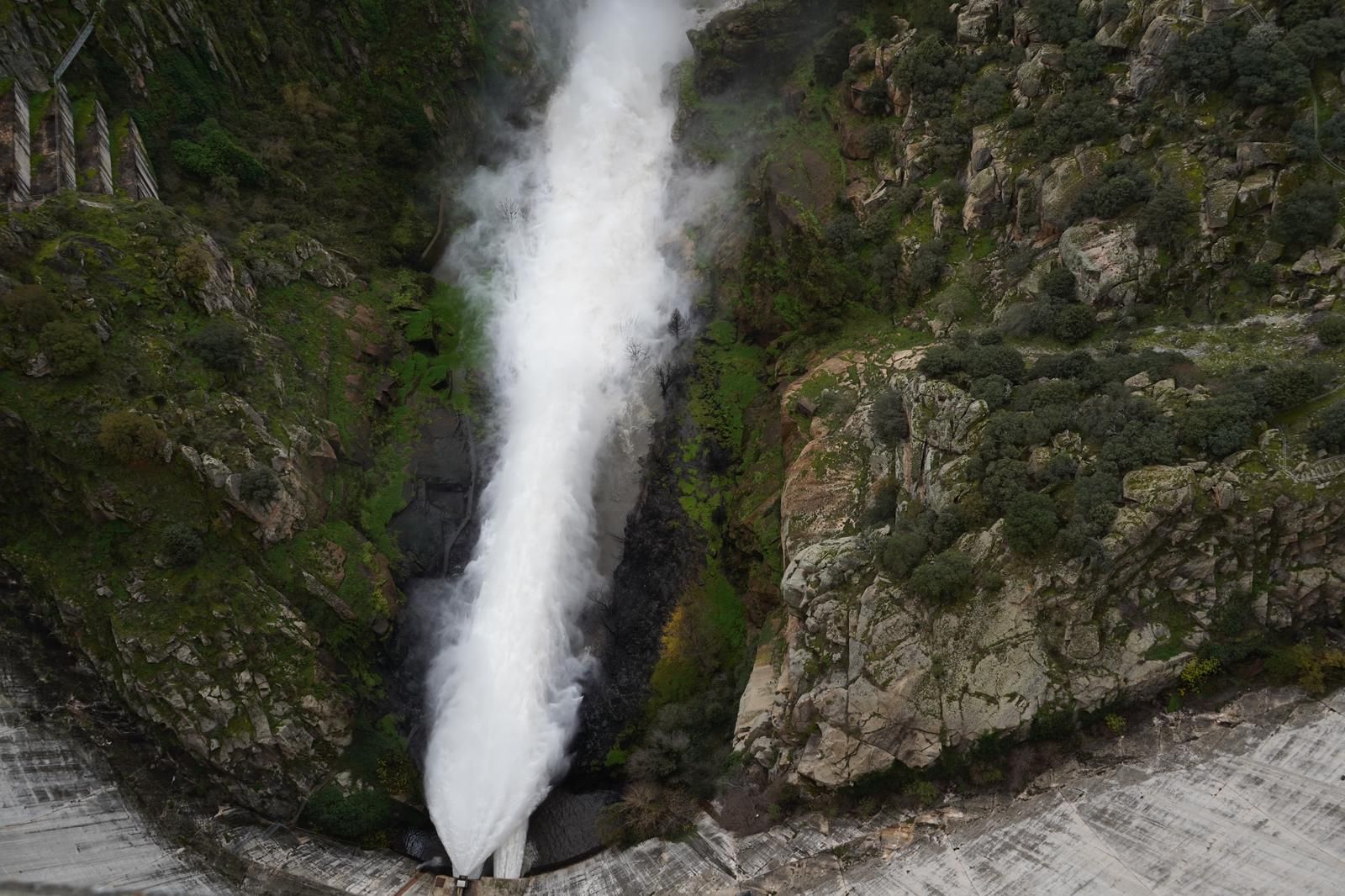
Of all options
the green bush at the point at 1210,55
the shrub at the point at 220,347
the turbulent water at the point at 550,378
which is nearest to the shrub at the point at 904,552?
the turbulent water at the point at 550,378

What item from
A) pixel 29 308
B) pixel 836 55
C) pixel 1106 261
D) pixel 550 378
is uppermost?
pixel 836 55

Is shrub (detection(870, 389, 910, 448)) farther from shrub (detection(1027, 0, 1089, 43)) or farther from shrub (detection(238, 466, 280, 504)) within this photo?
shrub (detection(238, 466, 280, 504))

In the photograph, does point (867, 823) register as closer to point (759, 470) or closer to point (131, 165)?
point (759, 470)

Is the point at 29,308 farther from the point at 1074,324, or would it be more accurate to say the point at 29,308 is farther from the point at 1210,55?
the point at 1210,55

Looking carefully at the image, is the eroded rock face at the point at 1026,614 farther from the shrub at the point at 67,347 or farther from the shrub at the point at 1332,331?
the shrub at the point at 67,347

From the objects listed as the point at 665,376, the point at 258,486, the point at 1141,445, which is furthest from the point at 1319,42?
the point at 258,486

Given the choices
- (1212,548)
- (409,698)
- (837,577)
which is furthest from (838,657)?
(409,698)

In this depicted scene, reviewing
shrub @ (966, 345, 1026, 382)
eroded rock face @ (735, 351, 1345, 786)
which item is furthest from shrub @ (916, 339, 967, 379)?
eroded rock face @ (735, 351, 1345, 786)
